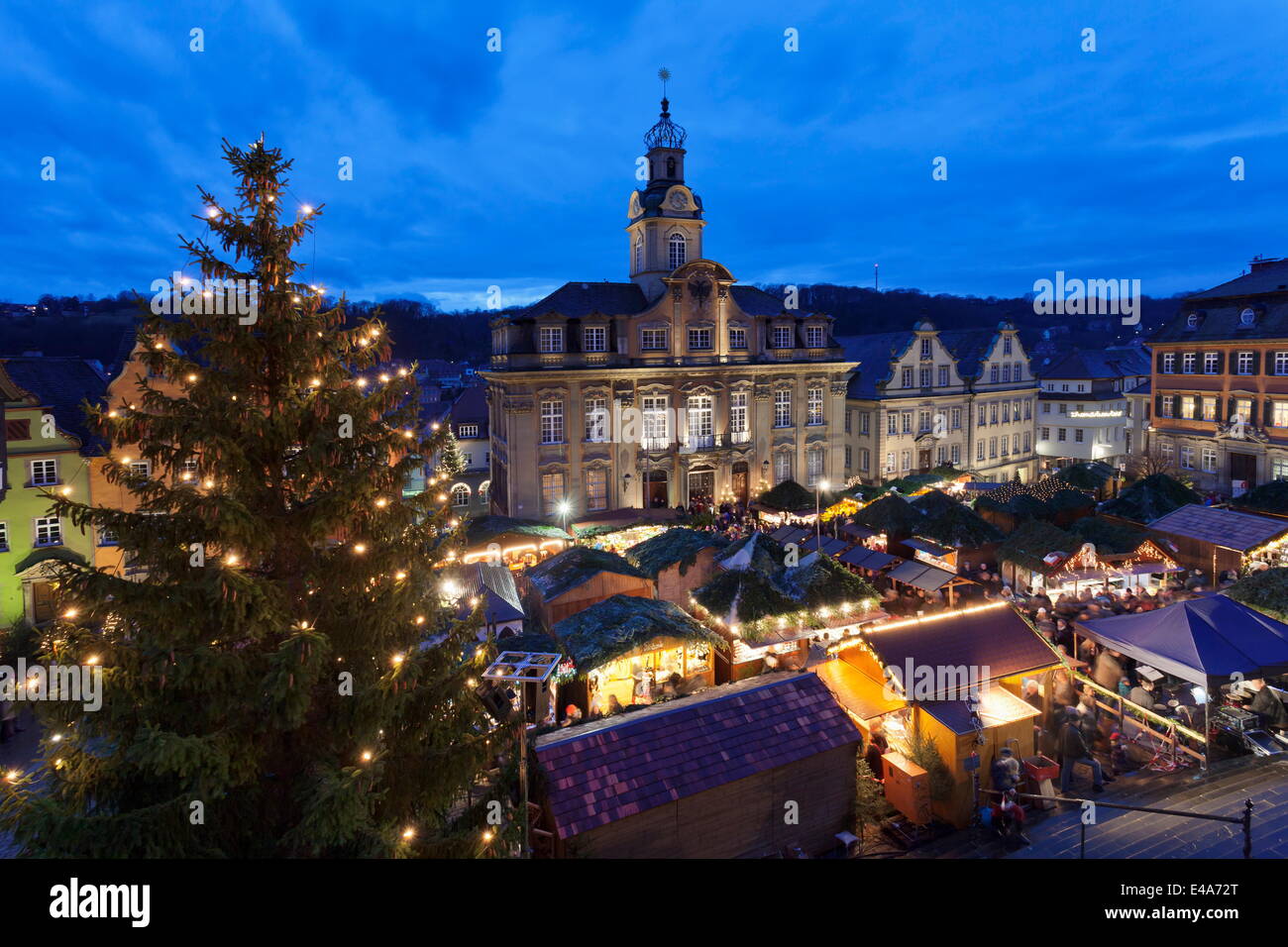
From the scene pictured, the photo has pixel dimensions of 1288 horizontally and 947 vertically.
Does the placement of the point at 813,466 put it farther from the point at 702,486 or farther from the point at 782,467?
the point at 702,486

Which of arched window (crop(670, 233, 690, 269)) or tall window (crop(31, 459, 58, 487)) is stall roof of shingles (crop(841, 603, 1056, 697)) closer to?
tall window (crop(31, 459, 58, 487))

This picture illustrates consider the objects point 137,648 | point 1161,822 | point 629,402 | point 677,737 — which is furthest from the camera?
point 629,402

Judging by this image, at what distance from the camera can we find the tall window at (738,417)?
4041 cm

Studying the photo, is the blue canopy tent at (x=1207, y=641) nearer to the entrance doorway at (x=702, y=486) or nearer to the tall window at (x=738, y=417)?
the entrance doorway at (x=702, y=486)

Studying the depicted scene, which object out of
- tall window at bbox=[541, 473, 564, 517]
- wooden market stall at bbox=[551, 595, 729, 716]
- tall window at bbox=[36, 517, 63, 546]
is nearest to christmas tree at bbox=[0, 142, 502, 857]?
wooden market stall at bbox=[551, 595, 729, 716]

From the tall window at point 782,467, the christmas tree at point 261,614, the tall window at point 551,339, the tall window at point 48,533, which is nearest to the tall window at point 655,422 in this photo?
the tall window at point 551,339

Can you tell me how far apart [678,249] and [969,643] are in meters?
31.4

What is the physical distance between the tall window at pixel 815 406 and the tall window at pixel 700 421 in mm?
6667

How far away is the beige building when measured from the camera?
36844 millimetres

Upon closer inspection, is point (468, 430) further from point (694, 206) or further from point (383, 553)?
point (383, 553)

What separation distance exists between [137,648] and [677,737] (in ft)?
23.6

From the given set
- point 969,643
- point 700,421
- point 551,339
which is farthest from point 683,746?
point 700,421
